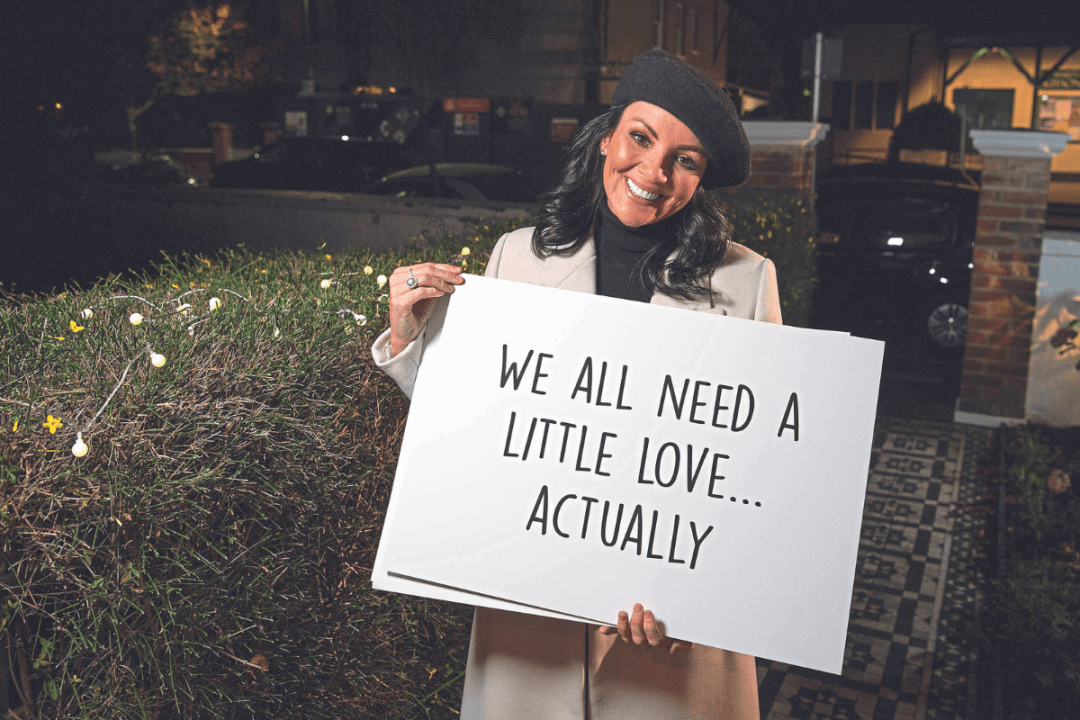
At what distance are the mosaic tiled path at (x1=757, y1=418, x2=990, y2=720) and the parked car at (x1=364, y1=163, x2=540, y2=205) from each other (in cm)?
794

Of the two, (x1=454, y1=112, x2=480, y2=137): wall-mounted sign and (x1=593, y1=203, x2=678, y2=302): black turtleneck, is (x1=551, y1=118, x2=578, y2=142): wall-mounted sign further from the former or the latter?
(x1=593, y1=203, x2=678, y2=302): black turtleneck

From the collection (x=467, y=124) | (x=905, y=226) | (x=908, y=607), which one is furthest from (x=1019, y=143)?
(x=467, y=124)

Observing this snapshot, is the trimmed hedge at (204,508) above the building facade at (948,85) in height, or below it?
below

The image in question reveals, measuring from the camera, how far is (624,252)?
7.14ft

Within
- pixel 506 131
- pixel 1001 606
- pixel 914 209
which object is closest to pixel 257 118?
pixel 506 131

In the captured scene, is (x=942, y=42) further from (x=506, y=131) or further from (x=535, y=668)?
(x=535, y=668)

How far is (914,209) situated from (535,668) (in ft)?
26.4

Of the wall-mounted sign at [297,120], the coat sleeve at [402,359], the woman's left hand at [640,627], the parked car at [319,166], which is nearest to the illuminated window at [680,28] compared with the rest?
the wall-mounted sign at [297,120]

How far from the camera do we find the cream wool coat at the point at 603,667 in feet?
6.81

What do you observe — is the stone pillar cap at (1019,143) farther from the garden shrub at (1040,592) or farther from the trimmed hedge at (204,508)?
the trimmed hedge at (204,508)

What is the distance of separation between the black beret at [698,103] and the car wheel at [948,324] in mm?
7724

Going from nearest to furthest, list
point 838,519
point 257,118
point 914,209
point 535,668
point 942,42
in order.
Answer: point 838,519 < point 535,668 < point 914,209 < point 942,42 < point 257,118

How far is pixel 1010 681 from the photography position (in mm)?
3650

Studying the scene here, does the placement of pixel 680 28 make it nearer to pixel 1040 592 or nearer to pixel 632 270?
pixel 1040 592
